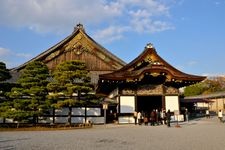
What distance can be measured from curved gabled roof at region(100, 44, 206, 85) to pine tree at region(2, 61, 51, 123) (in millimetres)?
5082

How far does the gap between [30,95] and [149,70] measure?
33.6ft

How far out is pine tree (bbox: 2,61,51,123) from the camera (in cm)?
2478

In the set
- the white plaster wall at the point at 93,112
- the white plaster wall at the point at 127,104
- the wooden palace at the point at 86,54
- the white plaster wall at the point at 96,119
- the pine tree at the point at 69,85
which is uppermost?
the wooden palace at the point at 86,54

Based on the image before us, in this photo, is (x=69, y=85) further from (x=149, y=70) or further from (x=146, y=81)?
→ (x=146, y=81)

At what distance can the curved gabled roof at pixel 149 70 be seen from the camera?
1082 inches

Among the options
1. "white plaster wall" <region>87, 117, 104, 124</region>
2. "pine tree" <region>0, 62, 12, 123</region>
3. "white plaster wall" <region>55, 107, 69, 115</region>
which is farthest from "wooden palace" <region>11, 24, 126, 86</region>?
"pine tree" <region>0, 62, 12, 123</region>

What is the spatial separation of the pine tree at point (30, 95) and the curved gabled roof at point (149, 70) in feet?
16.7

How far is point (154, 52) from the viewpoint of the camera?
1161 inches

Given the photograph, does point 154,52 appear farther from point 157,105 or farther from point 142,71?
point 157,105

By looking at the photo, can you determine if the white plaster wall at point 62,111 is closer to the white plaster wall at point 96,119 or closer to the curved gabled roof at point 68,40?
the white plaster wall at point 96,119

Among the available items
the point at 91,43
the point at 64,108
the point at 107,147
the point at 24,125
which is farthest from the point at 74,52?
the point at 107,147

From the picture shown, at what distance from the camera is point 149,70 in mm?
27688

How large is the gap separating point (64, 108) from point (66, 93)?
10.6 feet

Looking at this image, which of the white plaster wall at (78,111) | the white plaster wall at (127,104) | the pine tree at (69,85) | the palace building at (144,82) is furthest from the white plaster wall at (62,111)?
the white plaster wall at (127,104)
